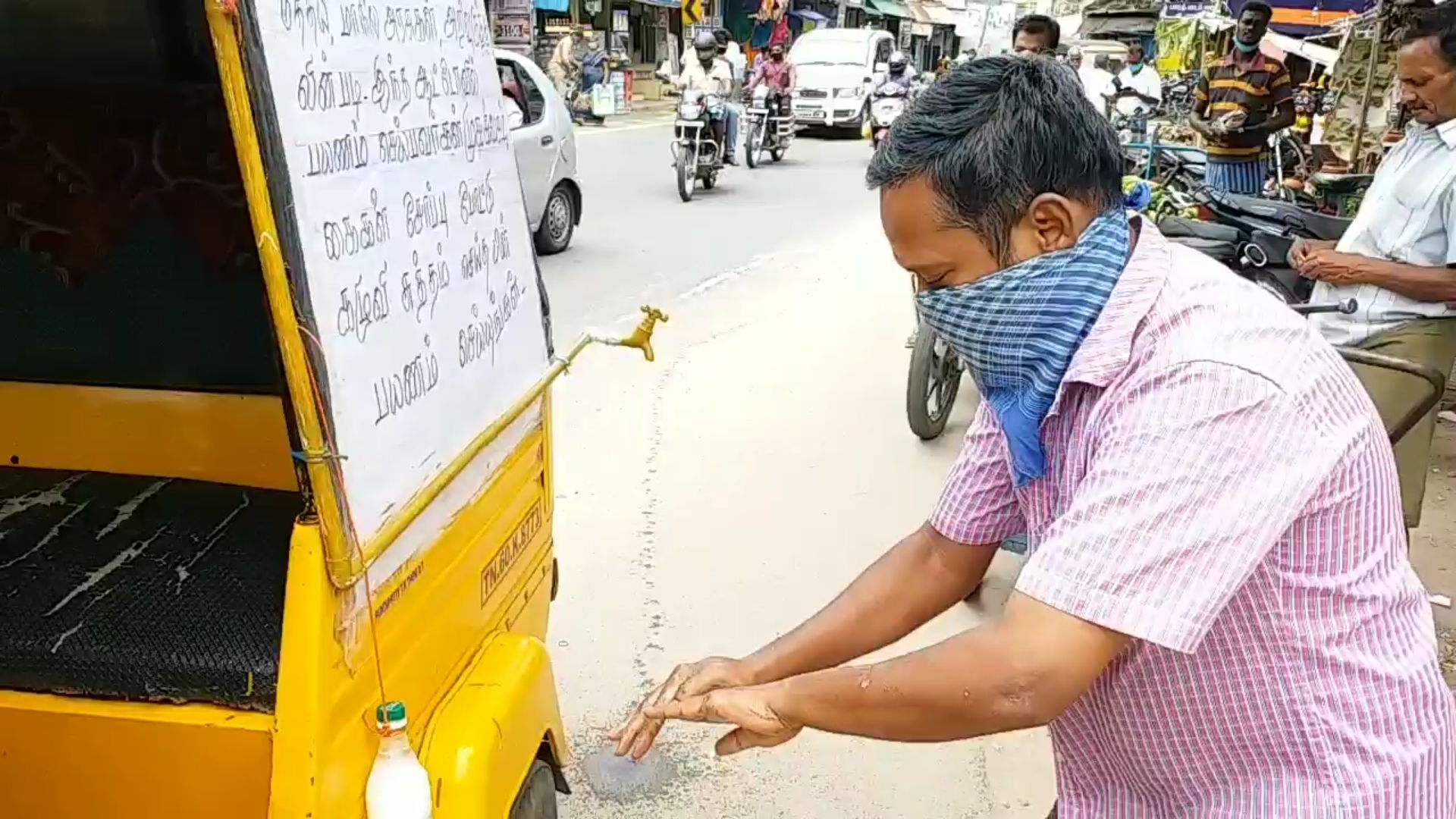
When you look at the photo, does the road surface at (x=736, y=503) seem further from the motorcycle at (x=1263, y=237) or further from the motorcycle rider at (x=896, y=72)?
the motorcycle rider at (x=896, y=72)

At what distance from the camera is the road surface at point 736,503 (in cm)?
275

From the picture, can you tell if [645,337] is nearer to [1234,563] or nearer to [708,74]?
[1234,563]

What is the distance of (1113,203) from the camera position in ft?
A: 3.95

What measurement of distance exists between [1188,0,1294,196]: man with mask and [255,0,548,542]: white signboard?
20.2ft

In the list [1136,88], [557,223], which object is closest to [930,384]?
[557,223]

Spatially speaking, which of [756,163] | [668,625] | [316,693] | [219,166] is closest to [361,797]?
[316,693]

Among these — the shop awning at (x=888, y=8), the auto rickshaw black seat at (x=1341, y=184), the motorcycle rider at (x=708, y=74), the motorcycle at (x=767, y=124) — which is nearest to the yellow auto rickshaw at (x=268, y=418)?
the auto rickshaw black seat at (x=1341, y=184)

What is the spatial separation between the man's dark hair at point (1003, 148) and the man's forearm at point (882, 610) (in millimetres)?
547

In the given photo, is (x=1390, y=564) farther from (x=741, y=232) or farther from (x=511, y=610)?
(x=741, y=232)

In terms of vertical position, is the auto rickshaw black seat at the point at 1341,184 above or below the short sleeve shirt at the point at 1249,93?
below

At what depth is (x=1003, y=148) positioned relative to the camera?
1.14m

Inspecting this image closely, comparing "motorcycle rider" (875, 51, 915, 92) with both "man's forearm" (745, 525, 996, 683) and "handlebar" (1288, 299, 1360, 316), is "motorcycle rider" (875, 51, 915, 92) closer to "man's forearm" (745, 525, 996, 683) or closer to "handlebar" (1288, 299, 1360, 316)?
"handlebar" (1288, 299, 1360, 316)

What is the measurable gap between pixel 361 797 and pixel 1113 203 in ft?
3.62

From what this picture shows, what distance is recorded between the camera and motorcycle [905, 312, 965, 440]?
182 inches
